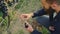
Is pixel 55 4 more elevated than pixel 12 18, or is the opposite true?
pixel 55 4

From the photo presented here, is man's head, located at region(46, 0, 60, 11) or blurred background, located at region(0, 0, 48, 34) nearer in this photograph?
man's head, located at region(46, 0, 60, 11)

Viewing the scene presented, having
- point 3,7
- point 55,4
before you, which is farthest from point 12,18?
point 55,4

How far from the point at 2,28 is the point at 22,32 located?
0.78ft

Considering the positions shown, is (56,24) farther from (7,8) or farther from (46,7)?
(7,8)

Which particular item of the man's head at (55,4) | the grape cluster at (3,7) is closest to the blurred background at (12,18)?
the grape cluster at (3,7)

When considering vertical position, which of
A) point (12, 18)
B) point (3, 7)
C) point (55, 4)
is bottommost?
point (12, 18)

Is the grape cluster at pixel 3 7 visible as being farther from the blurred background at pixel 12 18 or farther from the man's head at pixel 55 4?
the man's head at pixel 55 4

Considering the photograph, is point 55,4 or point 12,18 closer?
point 55,4

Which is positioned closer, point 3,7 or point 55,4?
point 55,4

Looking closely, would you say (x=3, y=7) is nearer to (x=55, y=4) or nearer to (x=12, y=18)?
(x=12, y=18)

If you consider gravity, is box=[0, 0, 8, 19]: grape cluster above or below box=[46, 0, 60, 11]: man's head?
below

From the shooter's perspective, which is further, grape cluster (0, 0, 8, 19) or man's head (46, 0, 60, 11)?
grape cluster (0, 0, 8, 19)

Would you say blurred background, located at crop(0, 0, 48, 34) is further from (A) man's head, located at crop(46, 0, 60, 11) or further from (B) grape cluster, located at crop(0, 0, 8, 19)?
(A) man's head, located at crop(46, 0, 60, 11)

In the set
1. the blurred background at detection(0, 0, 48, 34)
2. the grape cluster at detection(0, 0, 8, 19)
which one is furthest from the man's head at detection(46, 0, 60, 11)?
the grape cluster at detection(0, 0, 8, 19)
